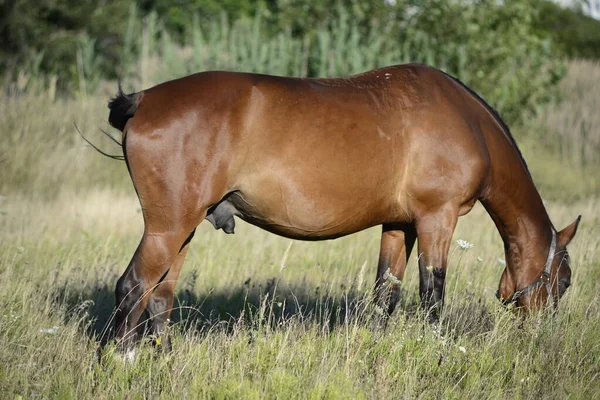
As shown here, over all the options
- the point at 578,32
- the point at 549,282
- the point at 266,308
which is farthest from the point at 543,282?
the point at 578,32

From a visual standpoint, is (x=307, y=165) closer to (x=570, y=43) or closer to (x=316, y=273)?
(x=316, y=273)

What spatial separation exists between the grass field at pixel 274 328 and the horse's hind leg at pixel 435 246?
19 centimetres

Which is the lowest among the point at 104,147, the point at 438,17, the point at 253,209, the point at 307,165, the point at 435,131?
the point at 104,147

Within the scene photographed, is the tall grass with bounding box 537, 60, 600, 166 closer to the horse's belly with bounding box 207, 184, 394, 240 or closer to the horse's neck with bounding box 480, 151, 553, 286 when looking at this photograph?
the horse's neck with bounding box 480, 151, 553, 286

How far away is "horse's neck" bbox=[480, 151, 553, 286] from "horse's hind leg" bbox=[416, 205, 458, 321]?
485mm

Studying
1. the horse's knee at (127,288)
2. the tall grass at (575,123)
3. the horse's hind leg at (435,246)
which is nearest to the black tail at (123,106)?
the horse's knee at (127,288)

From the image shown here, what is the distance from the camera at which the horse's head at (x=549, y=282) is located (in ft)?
16.9

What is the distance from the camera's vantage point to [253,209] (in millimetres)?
4406

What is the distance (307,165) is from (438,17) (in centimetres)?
1229

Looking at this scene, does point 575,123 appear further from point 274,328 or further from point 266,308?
point 274,328

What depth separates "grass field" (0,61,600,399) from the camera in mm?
4027

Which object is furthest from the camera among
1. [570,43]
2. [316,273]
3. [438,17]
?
[570,43]

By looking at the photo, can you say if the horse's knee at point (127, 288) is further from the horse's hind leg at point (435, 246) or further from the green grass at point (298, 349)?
the horse's hind leg at point (435, 246)

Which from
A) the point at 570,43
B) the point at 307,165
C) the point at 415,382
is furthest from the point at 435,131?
the point at 570,43
